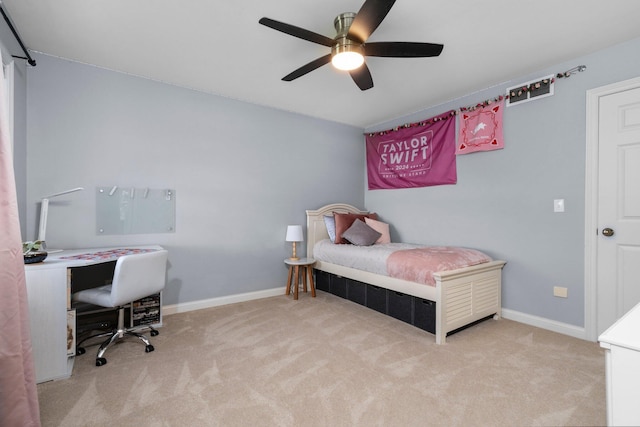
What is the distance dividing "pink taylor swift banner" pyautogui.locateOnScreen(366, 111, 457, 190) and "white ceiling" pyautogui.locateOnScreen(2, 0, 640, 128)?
0.56m

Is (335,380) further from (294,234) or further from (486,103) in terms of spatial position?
(486,103)

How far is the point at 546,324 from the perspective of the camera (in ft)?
8.96

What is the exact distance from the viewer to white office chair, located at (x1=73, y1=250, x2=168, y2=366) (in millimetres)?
2090

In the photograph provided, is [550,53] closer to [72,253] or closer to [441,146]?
[441,146]

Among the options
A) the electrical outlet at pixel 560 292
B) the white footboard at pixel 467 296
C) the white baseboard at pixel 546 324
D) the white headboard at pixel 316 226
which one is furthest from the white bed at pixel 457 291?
the white headboard at pixel 316 226

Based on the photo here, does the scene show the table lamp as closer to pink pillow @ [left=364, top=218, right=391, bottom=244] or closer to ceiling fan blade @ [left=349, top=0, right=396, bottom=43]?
pink pillow @ [left=364, top=218, right=391, bottom=244]

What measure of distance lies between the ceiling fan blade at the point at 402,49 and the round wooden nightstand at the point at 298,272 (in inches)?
95.6

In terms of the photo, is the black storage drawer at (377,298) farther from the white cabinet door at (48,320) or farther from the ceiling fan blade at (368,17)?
the white cabinet door at (48,320)

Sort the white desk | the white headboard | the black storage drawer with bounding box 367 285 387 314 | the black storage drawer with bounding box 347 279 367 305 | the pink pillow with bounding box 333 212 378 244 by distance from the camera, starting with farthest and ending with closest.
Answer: the white headboard → the pink pillow with bounding box 333 212 378 244 → the black storage drawer with bounding box 347 279 367 305 → the black storage drawer with bounding box 367 285 387 314 → the white desk

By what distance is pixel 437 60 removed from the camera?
2.60m

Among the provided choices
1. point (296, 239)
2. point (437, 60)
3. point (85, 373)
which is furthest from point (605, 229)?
point (85, 373)

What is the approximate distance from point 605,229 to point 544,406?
1.67 m

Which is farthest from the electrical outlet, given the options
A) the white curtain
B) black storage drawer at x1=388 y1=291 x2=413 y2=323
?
the white curtain

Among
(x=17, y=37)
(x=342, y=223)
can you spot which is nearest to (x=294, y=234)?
(x=342, y=223)
